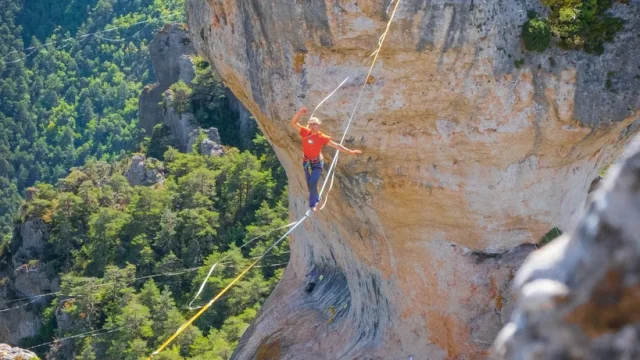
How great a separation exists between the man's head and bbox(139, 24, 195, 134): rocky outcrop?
154 feet

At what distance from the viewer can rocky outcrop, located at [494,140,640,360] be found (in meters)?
2.27

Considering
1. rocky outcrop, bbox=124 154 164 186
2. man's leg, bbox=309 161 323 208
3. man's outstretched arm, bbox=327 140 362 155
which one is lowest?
rocky outcrop, bbox=124 154 164 186

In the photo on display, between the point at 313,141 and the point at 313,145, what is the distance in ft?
0.22

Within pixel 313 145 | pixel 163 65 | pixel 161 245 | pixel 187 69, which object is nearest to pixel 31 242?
pixel 161 245

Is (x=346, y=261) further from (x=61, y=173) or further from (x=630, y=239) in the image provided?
(x=61, y=173)

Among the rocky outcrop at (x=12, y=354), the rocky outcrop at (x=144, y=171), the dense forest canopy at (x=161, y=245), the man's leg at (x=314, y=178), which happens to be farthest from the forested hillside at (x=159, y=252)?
the man's leg at (x=314, y=178)

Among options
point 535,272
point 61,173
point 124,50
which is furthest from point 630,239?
point 124,50

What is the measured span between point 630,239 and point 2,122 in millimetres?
100057

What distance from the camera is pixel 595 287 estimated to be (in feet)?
7.61

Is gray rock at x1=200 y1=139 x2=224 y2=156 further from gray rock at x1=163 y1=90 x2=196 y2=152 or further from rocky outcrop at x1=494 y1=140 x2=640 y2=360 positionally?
rocky outcrop at x1=494 y1=140 x2=640 y2=360

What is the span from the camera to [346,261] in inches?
623

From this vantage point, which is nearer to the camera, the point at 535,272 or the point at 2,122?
the point at 535,272

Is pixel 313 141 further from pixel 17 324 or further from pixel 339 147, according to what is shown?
pixel 17 324

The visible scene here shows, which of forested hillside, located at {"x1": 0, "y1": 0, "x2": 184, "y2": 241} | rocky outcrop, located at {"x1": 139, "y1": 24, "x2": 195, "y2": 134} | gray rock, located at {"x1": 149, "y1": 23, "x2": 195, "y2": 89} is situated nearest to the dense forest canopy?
rocky outcrop, located at {"x1": 139, "y1": 24, "x2": 195, "y2": 134}
